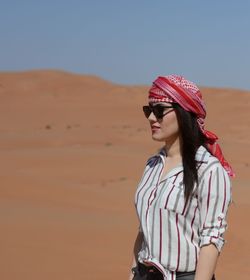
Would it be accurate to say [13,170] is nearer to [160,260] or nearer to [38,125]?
[160,260]

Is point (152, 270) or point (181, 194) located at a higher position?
point (181, 194)

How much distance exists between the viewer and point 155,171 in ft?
9.70

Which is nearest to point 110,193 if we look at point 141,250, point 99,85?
point 141,250

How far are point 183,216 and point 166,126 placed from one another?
38 cm

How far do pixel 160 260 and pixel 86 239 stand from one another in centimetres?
515

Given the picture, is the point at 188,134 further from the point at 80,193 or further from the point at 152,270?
the point at 80,193

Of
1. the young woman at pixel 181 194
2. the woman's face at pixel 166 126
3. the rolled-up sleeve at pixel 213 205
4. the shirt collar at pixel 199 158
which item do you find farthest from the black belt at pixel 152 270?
the woman's face at pixel 166 126

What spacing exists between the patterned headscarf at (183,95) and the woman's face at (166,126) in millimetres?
40

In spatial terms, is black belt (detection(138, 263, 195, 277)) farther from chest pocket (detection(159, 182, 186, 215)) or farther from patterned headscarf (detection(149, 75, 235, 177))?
patterned headscarf (detection(149, 75, 235, 177))

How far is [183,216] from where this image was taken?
2750mm

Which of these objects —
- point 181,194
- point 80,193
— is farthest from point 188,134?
point 80,193

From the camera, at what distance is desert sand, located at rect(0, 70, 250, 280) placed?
23.2ft

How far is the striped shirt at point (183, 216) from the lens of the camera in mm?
2717

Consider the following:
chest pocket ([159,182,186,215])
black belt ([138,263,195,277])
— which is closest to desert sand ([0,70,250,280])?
black belt ([138,263,195,277])
